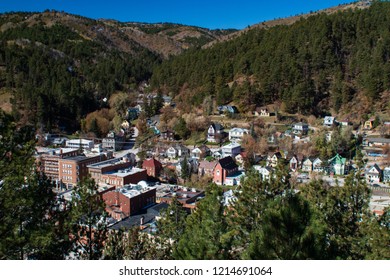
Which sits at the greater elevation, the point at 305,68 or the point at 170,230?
the point at 305,68

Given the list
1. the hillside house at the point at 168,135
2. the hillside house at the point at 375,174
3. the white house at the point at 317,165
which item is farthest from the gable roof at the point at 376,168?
the hillside house at the point at 168,135

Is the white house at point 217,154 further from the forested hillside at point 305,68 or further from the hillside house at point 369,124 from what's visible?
the hillside house at point 369,124

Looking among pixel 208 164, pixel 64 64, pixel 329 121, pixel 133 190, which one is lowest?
pixel 133 190

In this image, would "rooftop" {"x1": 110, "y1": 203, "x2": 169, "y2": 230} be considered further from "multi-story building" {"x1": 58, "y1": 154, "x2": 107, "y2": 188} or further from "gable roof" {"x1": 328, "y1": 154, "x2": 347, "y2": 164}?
"gable roof" {"x1": 328, "y1": 154, "x2": 347, "y2": 164}

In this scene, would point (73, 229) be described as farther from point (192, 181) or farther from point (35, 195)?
point (192, 181)

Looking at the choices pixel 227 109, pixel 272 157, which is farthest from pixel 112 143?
pixel 272 157

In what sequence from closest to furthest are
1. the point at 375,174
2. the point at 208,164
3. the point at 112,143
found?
the point at 375,174 < the point at 208,164 < the point at 112,143

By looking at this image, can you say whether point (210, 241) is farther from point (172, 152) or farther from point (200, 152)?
point (172, 152)
